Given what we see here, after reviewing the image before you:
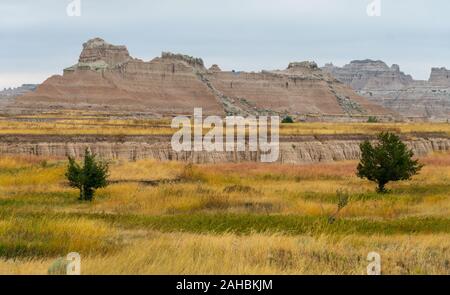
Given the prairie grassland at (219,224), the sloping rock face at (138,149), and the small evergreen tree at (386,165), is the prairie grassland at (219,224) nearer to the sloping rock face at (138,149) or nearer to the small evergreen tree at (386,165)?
the small evergreen tree at (386,165)

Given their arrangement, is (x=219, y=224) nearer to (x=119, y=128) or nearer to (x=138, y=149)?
(x=138, y=149)

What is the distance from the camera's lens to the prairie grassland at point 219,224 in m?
11.4

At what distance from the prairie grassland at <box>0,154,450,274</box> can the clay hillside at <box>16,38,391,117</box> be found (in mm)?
117855

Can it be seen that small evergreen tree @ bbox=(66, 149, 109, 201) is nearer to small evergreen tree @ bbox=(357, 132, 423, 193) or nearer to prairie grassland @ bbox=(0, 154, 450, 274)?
prairie grassland @ bbox=(0, 154, 450, 274)

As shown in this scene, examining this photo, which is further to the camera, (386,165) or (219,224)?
(386,165)

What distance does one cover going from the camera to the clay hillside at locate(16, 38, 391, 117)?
154 meters

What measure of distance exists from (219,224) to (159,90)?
158591 millimetres

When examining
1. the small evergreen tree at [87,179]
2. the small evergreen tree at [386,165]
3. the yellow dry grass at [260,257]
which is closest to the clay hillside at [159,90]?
the small evergreen tree at [386,165]

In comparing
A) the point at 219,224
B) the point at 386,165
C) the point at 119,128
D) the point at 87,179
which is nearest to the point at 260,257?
the point at 219,224

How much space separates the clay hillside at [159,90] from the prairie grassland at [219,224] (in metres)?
118

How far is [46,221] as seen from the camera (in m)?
16.2

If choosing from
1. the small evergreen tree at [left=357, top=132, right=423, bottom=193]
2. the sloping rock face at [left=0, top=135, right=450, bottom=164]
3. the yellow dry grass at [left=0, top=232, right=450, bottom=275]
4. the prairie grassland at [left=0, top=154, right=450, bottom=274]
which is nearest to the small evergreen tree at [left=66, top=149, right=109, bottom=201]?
the prairie grassland at [left=0, top=154, right=450, bottom=274]

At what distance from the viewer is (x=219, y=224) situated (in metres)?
18.0
